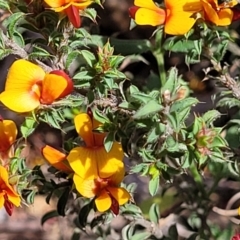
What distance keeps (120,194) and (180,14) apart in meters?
0.52

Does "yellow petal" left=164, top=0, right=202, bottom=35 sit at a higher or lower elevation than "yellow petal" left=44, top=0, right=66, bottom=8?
lower

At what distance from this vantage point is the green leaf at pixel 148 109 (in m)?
1.55

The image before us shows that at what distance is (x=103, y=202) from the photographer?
1.74 metres

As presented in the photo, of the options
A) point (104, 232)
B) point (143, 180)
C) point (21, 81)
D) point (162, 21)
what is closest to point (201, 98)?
point (143, 180)

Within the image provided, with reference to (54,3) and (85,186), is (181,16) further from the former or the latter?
(85,186)

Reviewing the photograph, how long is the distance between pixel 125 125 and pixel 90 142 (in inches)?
5.2

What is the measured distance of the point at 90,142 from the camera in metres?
1.82

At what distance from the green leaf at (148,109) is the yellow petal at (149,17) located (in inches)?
10.4

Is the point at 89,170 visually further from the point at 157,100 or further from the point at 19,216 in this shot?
the point at 19,216

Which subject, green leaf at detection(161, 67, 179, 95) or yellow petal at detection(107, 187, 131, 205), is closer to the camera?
green leaf at detection(161, 67, 179, 95)

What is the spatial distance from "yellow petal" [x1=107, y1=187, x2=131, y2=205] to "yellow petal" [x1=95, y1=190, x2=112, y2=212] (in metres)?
0.02

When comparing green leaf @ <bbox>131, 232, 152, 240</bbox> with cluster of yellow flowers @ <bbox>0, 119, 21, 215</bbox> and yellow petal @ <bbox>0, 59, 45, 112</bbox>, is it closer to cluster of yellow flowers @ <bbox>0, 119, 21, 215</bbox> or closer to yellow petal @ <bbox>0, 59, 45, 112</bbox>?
cluster of yellow flowers @ <bbox>0, 119, 21, 215</bbox>

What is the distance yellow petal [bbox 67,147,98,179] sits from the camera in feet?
5.73

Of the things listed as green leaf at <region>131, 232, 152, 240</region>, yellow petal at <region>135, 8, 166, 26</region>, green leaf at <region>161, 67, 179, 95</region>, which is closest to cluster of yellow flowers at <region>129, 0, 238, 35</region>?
yellow petal at <region>135, 8, 166, 26</region>
